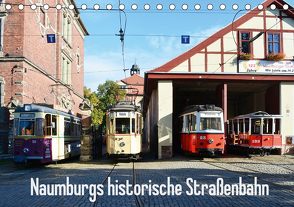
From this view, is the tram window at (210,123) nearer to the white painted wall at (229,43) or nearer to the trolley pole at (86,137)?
the white painted wall at (229,43)

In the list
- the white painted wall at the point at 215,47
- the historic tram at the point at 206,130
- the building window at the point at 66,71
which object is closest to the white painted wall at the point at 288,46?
the white painted wall at the point at 215,47

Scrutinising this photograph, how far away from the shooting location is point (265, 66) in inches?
746

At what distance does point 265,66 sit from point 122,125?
34.0 feet

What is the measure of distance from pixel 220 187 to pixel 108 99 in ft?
114

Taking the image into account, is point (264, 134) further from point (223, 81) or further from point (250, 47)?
point (250, 47)

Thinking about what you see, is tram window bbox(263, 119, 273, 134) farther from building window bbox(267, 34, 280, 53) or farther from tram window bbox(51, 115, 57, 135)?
tram window bbox(51, 115, 57, 135)

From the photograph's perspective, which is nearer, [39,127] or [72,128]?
[39,127]

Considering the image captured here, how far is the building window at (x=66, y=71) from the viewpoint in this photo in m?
29.5

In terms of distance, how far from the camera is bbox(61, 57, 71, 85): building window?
29.5 metres

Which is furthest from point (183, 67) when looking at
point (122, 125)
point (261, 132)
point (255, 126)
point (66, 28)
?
point (66, 28)

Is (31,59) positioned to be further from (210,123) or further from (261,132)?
(261,132)

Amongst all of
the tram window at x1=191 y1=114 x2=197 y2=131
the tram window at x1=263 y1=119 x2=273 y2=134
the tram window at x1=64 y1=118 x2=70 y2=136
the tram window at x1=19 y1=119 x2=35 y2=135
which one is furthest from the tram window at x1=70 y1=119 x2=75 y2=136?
the tram window at x1=263 y1=119 x2=273 y2=134

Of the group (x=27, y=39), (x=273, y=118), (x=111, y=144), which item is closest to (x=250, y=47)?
(x=273, y=118)

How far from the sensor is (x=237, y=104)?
30.4 meters
